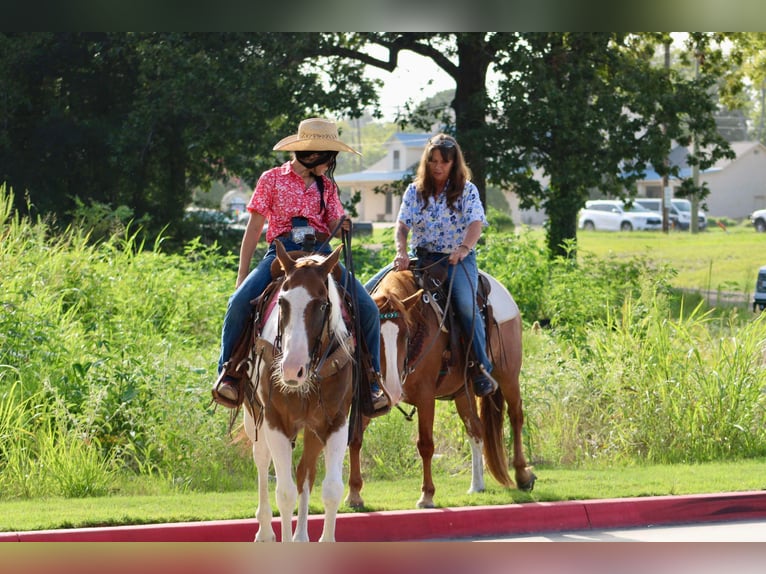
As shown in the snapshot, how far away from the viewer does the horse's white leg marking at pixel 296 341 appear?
621 cm

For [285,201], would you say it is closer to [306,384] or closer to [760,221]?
[306,384]

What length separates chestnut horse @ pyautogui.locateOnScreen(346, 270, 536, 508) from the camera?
8.64 metres

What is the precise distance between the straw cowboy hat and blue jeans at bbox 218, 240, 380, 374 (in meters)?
0.67

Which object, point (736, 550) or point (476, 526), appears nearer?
point (736, 550)

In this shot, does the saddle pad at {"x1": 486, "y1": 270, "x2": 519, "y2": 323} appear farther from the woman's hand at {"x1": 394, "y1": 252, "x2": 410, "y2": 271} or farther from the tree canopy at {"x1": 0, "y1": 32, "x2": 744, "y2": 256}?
the tree canopy at {"x1": 0, "y1": 32, "x2": 744, "y2": 256}

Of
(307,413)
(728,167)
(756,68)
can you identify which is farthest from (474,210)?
(728,167)

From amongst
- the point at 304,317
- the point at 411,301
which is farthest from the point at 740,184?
the point at 304,317

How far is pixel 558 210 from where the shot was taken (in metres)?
25.2

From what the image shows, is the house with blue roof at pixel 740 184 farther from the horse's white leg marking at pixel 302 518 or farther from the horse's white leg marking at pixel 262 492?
the horse's white leg marking at pixel 302 518

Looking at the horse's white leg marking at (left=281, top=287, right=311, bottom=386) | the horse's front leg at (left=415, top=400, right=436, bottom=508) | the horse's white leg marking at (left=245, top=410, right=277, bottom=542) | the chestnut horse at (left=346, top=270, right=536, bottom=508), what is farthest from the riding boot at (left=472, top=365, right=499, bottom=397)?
the horse's white leg marking at (left=281, top=287, right=311, bottom=386)

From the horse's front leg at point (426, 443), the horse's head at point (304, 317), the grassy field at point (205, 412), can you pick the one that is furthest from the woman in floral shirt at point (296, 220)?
the grassy field at point (205, 412)

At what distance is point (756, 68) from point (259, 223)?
92.6 ft

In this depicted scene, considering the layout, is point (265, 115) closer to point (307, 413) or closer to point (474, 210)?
point (474, 210)

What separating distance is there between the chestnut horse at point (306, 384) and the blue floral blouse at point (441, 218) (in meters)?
2.35
